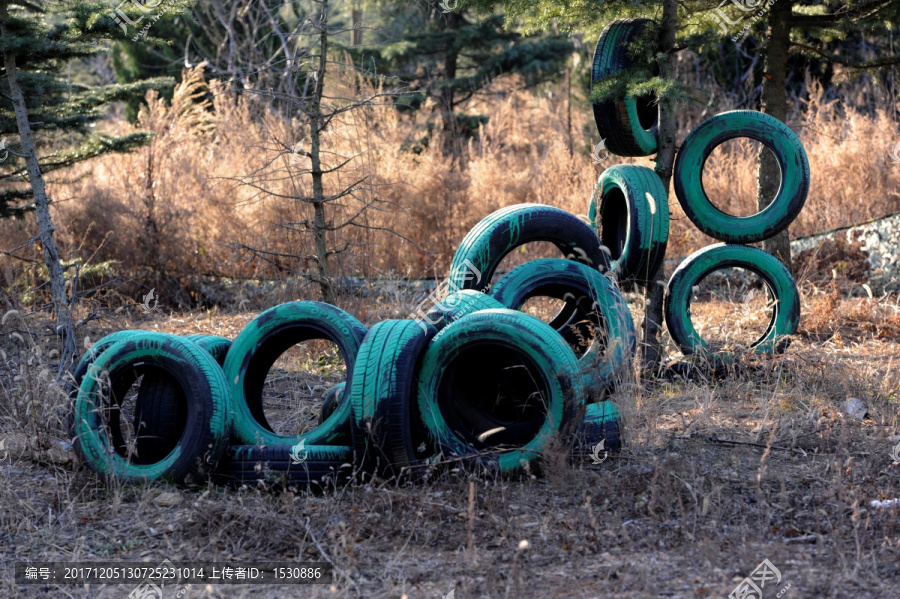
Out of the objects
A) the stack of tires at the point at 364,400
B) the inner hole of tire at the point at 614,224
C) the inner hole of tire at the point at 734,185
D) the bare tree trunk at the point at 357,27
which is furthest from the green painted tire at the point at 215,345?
the inner hole of tire at the point at 734,185

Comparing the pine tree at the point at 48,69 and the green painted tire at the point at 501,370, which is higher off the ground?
the pine tree at the point at 48,69

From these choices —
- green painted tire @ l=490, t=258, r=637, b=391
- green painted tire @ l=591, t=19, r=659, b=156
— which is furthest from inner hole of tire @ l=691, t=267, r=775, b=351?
green painted tire @ l=591, t=19, r=659, b=156

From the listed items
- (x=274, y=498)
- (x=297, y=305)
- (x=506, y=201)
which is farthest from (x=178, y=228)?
(x=274, y=498)

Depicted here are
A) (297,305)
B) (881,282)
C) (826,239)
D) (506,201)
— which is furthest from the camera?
(506,201)

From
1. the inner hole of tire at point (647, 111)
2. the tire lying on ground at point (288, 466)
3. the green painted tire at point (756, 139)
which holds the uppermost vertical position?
the inner hole of tire at point (647, 111)

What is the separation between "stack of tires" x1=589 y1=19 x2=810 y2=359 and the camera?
631 centimetres

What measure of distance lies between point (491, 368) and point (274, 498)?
145cm

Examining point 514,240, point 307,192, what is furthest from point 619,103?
point 307,192

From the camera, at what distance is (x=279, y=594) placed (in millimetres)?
3496

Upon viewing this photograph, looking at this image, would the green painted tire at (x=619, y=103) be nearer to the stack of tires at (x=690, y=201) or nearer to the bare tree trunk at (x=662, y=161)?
the stack of tires at (x=690, y=201)

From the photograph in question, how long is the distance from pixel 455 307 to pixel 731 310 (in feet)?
16.1

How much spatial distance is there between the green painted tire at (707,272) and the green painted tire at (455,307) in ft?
6.60

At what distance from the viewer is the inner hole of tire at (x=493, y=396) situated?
15.3ft

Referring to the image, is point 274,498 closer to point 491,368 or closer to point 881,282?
point 491,368
